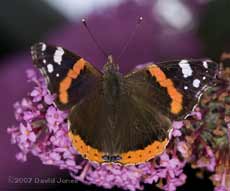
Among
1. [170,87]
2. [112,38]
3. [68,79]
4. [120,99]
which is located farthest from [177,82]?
[112,38]

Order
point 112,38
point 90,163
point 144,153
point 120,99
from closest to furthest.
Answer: point 144,153 < point 120,99 < point 90,163 < point 112,38

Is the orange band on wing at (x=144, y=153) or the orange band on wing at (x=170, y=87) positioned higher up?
the orange band on wing at (x=170, y=87)

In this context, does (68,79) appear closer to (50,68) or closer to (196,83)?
(50,68)

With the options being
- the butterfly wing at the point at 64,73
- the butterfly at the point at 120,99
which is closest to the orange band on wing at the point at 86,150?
the butterfly at the point at 120,99

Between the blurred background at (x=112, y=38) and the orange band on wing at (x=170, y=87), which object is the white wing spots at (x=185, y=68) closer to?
the orange band on wing at (x=170, y=87)

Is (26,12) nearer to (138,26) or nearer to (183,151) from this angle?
(138,26)

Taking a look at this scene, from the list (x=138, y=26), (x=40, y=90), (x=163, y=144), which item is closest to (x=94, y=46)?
(x=138, y=26)
